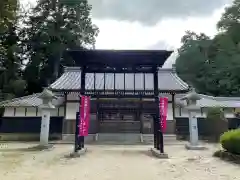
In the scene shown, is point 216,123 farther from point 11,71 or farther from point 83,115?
point 11,71

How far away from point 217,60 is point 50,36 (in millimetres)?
24592

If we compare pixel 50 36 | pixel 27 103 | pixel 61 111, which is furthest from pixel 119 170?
pixel 50 36

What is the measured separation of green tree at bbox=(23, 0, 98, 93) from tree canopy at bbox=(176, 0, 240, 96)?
17772 mm

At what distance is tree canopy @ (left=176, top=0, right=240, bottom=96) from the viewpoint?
3906 centimetres

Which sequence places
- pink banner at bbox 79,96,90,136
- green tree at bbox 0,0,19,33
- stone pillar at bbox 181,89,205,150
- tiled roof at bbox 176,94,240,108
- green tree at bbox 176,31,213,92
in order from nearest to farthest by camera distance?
green tree at bbox 0,0,19,33 < pink banner at bbox 79,96,90,136 < stone pillar at bbox 181,89,205,150 < tiled roof at bbox 176,94,240,108 < green tree at bbox 176,31,213,92

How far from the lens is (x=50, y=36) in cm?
4062

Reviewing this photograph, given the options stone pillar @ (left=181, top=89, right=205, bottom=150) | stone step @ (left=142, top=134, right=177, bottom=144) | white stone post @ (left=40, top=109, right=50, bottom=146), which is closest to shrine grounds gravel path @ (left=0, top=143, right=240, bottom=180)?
stone pillar @ (left=181, top=89, right=205, bottom=150)

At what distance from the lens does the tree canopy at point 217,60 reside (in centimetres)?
3906

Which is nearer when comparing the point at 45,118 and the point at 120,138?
the point at 45,118

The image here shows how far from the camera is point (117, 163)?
1082cm

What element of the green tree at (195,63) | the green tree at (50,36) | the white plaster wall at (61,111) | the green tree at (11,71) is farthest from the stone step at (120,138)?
the green tree at (195,63)

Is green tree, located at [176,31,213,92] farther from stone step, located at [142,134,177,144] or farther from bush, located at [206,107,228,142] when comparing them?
stone step, located at [142,134,177,144]

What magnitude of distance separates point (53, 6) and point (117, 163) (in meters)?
36.1

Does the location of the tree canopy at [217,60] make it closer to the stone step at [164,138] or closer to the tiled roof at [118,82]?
the tiled roof at [118,82]
